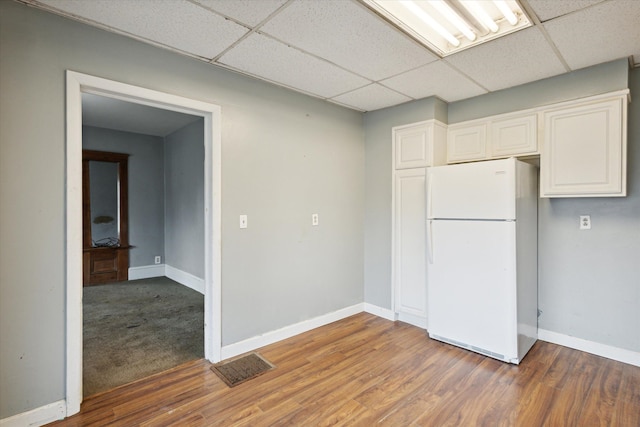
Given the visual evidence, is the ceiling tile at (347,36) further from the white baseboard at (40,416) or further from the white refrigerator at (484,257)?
the white baseboard at (40,416)

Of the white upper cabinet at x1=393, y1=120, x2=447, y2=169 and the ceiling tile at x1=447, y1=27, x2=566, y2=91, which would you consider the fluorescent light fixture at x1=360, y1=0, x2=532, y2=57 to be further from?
the white upper cabinet at x1=393, y1=120, x2=447, y2=169

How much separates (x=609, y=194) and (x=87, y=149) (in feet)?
21.4

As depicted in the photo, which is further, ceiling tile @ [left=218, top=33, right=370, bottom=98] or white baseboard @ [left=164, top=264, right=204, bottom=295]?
white baseboard @ [left=164, top=264, right=204, bottom=295]

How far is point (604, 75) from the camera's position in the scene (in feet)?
8.43

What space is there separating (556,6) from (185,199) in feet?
16.3

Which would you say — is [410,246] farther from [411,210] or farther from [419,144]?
[419,144]

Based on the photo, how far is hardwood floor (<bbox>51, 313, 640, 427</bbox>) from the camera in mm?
1987

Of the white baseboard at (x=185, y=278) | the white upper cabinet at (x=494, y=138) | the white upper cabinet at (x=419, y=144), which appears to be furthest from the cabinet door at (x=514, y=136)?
the white baseboard at (x=185, y=278)

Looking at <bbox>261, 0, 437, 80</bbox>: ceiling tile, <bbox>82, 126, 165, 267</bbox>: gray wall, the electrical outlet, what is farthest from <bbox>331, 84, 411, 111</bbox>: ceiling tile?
<bbox>82, 126, 165, 267</bbox>: gray wall

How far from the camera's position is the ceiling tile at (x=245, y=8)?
5.89 feet

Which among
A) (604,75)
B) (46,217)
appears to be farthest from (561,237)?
(46,217)

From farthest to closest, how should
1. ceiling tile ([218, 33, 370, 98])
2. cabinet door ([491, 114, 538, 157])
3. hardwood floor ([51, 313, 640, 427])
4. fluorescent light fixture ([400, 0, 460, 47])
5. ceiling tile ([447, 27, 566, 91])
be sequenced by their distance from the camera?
cabinet door ([491, 114, 538, 157]), ceiling tile ([218, 33, 370, 98]), ceiling tile ([447, 27, 566, 91]), hardwood floor ([51, 313, 640, 427]), fluorescent light fixture ([400, 0, 460, 47])

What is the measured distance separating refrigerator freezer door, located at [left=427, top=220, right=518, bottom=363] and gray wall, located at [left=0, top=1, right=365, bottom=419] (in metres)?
1.07

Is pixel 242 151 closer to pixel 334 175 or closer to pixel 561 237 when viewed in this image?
pixel 334 175
